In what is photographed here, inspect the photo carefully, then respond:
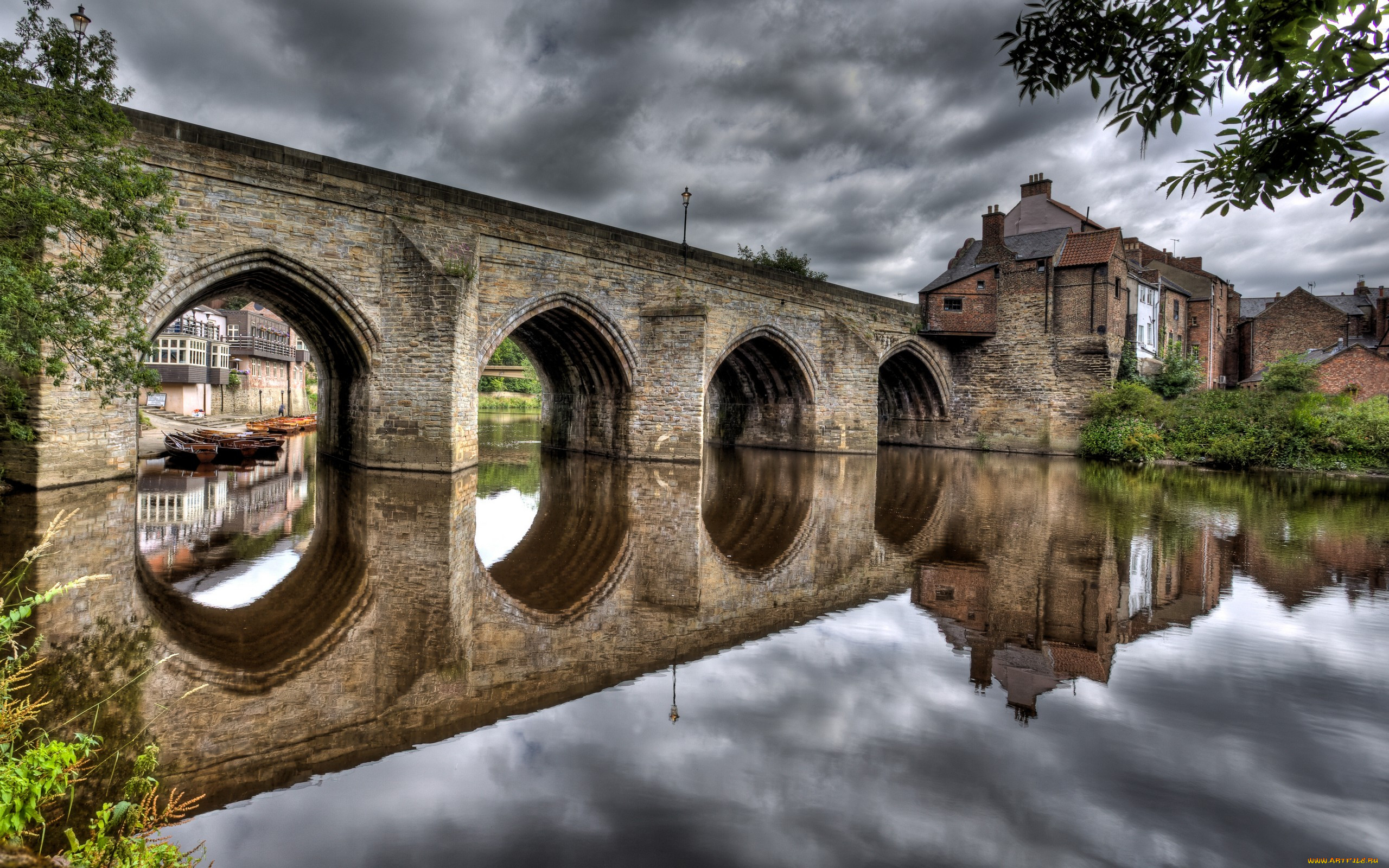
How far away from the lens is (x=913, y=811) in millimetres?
2969

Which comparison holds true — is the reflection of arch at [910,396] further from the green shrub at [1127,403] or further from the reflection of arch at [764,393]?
the green shrub at [1127,403]

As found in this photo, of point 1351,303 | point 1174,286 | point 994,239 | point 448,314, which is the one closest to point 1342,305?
point 1351,303

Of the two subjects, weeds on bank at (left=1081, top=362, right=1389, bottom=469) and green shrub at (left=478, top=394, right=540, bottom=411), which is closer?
weeds on bank at (left=1081, top=362, right=1389, bottom=469)

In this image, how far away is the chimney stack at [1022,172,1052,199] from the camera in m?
34.0

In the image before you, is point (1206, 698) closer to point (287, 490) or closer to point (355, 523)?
point (355, 523)

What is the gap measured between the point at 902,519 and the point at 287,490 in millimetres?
11130

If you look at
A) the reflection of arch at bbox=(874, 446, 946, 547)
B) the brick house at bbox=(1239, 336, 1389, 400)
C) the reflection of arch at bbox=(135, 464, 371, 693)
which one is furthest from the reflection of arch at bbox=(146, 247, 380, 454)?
the brick house at bbox=(1239, 336, 1389, 400)

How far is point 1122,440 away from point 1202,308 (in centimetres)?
2010

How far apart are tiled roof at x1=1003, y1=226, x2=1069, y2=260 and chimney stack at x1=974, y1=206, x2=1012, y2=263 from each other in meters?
0.34

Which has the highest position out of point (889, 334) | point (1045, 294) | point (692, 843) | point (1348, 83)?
point (1045, 294)

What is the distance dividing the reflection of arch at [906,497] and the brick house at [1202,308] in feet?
A: 79.4

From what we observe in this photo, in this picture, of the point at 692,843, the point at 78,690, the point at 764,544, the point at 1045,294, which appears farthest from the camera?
the point at 1045,294

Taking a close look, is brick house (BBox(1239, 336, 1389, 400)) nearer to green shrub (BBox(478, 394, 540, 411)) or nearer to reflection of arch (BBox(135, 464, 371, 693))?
reflection of arch (BBox(135, 464, 371, 693))

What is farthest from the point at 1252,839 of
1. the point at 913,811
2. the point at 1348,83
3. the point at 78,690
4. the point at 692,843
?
the point at 78,690
